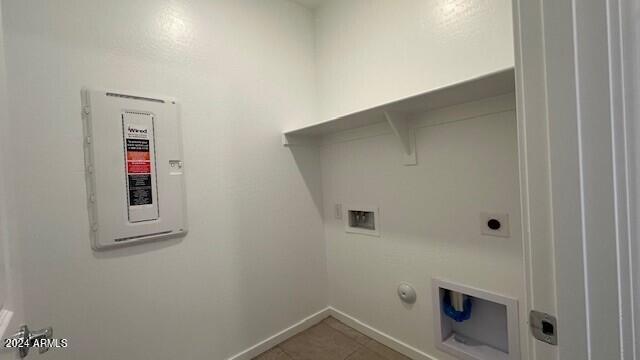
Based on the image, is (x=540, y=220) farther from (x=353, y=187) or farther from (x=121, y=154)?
(x=121, y=154)

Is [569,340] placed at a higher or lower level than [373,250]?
higher

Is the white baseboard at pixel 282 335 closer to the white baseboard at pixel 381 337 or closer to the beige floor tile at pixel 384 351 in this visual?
the white baseboard at pixel 381 337

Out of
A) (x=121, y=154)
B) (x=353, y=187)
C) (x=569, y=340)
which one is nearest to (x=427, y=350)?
(x=353, y=187)

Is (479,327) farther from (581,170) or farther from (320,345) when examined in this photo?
(581,170)

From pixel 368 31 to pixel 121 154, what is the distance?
1.59 meters

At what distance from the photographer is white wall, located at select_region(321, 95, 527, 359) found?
1.16 metres

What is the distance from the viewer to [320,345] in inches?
65.9

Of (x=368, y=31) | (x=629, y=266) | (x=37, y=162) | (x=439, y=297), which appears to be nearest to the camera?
(x=629, y=266)

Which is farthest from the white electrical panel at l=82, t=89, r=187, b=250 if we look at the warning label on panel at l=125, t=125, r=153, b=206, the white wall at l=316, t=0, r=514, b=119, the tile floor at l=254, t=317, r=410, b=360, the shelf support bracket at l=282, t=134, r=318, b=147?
the white wall at l=316, t=0, r=514, b=119

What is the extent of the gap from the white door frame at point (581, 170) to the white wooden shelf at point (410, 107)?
534mm

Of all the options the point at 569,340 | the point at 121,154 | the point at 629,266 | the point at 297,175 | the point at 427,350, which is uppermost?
the point at 121,154

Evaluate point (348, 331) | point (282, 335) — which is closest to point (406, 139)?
point (348, 331)

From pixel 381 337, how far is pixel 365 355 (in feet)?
0.55

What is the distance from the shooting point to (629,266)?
0.39 meters
